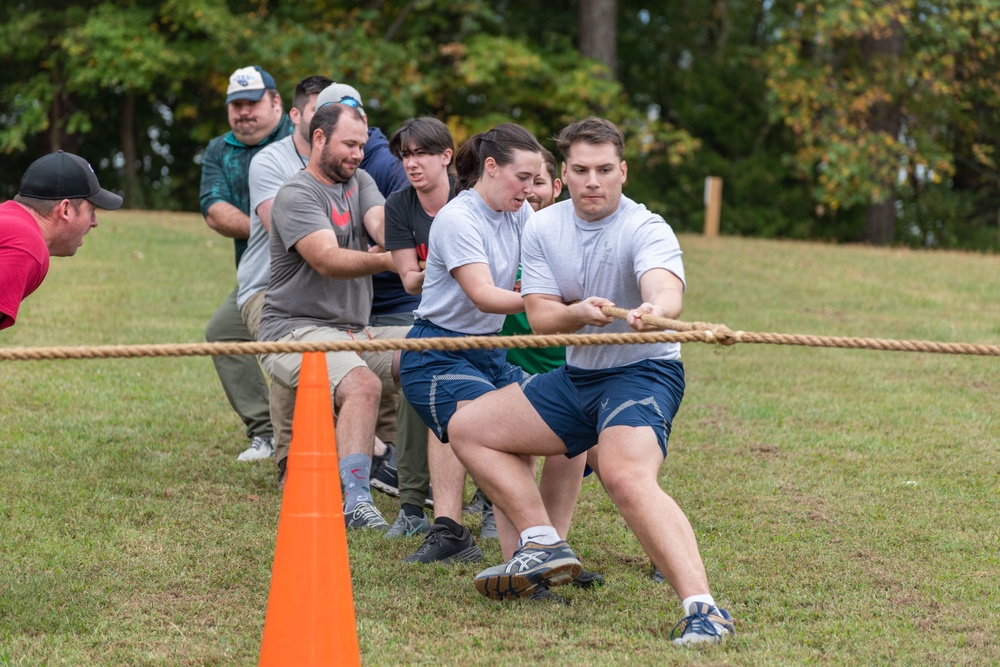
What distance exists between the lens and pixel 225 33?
2297 centimetres

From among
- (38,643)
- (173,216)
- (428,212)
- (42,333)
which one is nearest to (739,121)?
(173,216)

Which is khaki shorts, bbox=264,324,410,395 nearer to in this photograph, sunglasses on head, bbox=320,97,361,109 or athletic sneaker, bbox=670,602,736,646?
sunglasses on head, bbox=320,97,361,109

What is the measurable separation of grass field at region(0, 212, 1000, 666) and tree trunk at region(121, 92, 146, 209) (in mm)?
16436

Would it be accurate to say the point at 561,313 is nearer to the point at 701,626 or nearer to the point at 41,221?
the point at 701,626

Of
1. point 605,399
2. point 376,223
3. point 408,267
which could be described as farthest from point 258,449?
point 605,399

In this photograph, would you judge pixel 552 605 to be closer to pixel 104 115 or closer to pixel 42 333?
pixel 42 333

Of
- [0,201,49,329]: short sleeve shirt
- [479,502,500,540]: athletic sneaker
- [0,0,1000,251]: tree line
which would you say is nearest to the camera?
[0,201,49,329]: short sleeve shirt

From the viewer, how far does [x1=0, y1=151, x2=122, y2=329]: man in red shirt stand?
12.9 feet

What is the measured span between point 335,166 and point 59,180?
1531 mm

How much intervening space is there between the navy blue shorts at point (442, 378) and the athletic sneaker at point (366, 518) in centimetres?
74

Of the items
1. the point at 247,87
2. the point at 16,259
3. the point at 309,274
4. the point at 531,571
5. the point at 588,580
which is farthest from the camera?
the point at 247,87

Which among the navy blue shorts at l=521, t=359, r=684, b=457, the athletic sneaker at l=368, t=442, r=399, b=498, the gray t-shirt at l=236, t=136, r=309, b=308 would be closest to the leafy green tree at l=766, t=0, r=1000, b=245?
the gray t-shirt at l=236, t=136, r=309, b=308

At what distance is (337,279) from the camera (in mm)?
5434

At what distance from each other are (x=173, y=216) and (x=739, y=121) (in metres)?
13.0
